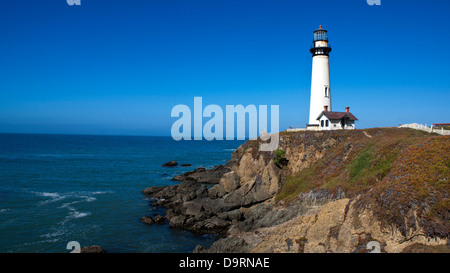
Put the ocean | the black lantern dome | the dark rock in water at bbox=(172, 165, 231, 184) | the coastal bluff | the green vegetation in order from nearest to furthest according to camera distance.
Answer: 1. the green vegetation
2. the coastal bluff
3. the ocean
4. the black lantern dome
5. the dark rock in water at bbox=(172, 165, 231, 184)

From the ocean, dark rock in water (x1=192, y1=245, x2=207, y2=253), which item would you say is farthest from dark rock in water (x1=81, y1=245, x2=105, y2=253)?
dark rock in water (x1=192, y1=245, x2=207, y2=253)

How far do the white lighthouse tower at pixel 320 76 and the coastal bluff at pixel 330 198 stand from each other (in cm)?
875

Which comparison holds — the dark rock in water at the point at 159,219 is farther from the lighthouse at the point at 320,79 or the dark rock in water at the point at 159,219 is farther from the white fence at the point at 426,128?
the white fence at the point at 426,128

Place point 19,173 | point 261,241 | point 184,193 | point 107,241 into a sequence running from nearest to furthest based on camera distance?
1. point 261,241
2. point 107,241
3. point 184,193
4. point 19,173

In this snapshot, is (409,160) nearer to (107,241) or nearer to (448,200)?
(448,200)

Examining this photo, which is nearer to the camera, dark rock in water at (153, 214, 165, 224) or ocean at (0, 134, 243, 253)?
ocean at (0, 134, 243, 253)

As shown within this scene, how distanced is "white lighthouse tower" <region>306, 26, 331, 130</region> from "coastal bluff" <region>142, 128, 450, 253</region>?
8.75 meters

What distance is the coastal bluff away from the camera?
56.2 ft

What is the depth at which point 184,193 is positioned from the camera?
143ft

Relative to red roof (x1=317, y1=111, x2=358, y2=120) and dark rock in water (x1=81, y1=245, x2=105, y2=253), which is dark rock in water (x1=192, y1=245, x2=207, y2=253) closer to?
dark rock in water (x1=81, y1=245, x2=105, y2=253)
